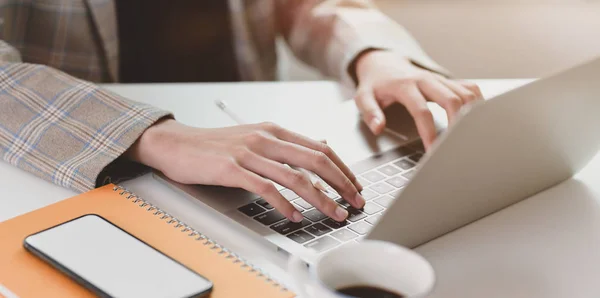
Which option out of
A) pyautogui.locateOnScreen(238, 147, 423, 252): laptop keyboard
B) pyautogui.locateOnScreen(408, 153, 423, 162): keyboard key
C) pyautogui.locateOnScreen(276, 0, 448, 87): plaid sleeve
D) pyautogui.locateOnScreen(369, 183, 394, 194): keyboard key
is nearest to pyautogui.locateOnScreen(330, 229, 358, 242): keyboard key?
pyautogui.locateOnScreen(238, 147, 423, 252): laptop keyboard

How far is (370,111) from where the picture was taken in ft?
3.17

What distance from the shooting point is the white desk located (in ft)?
2.07

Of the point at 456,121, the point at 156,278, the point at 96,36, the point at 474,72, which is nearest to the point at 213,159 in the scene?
the point at 156,278

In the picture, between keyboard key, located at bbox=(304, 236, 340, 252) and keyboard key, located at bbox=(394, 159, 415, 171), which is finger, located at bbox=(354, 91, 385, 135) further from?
keyboard key, located at bbox=(304, 236, 340, 252)

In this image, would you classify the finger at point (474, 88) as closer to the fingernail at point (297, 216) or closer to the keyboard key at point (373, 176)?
the keyboard key at point (373, 176)

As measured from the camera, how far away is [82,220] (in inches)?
27.2

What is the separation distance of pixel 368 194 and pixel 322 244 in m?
0.13

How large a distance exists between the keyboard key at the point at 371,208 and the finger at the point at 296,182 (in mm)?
35

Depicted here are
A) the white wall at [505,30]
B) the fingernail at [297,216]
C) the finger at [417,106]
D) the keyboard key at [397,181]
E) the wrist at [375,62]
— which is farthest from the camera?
the white wall at [505,30]

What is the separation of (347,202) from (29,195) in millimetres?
348

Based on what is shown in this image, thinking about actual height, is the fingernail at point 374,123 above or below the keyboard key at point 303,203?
above

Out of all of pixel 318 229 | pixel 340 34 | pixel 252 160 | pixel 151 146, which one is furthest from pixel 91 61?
pixel 318 229

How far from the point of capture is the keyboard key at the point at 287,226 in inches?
27.3

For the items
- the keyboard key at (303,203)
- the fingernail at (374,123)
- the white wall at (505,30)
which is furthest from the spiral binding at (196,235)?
the white wall at (505,30)
